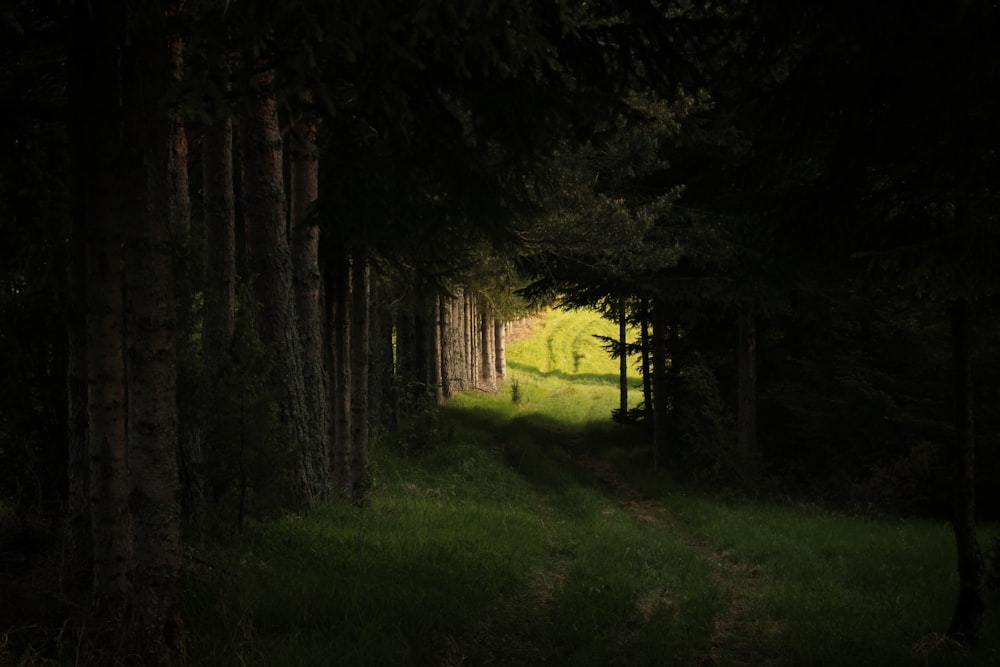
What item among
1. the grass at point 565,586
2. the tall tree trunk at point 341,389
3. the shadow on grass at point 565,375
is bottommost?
the shadow on grass at point 565,375

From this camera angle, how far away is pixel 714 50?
6.42m

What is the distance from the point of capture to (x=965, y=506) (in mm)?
7137

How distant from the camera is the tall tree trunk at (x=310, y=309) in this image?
10.3 metres

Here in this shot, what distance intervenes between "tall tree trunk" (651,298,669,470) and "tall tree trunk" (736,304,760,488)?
2536 mm

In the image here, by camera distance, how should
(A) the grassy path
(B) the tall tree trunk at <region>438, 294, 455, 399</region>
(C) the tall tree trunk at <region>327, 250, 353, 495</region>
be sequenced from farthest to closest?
(B) the tall tree trunk at <region>438, 294, 455, 399</region>, (C) the tall tree trunk at <region>327, 250, 353, 495</region>, (A) the grassy path

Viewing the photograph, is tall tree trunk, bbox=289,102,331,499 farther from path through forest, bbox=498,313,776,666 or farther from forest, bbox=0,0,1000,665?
path through forest, bbox=498,313,776,666

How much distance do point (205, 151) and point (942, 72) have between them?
26.6 feet

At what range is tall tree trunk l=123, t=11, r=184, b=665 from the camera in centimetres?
490

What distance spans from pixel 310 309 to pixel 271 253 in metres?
1.20

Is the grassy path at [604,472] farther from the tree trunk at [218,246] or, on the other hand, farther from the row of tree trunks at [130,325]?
the tree trunk at [218,246]

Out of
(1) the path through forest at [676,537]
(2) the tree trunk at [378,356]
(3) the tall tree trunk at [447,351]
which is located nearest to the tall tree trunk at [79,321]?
(1) the path through forest at [676,537]

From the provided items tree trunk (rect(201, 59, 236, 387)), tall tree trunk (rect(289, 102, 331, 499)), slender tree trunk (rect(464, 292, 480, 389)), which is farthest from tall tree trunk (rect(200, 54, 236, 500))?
slender tree trunk (rect(464, 292, 480, 389))

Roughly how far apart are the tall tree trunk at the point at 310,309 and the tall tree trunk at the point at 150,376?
504 cm

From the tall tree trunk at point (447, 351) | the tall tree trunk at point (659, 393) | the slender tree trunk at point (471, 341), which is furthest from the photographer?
the slender tree trunk at point (471, 341)
